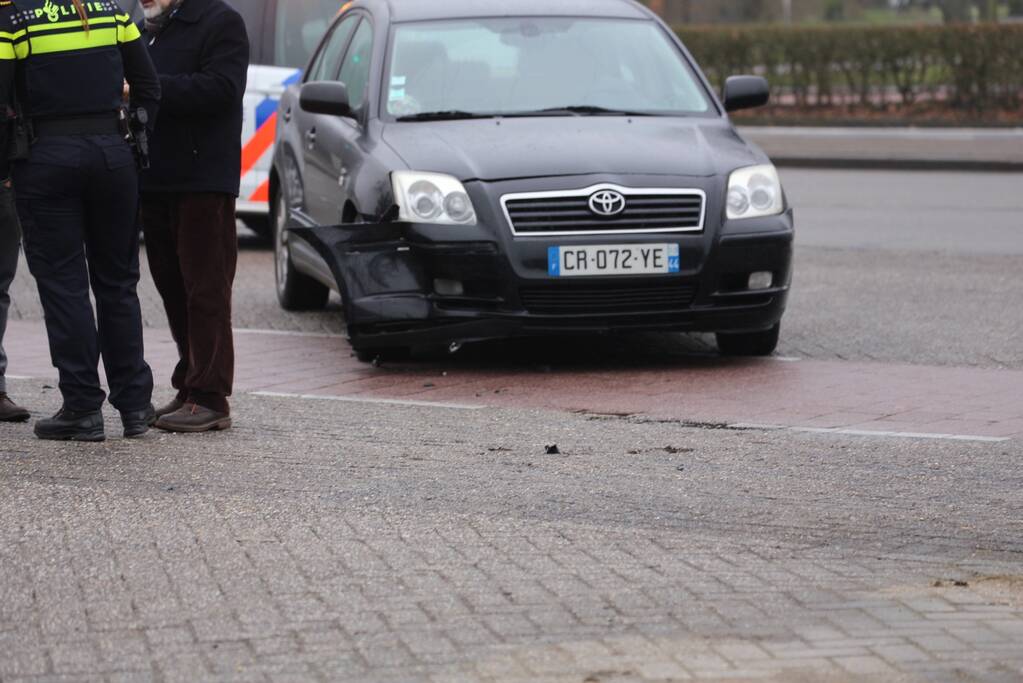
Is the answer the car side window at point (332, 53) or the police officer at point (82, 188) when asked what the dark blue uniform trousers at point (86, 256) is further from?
the car side window at point (332, 53)

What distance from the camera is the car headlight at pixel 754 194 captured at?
8.77m

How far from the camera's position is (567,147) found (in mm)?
8867

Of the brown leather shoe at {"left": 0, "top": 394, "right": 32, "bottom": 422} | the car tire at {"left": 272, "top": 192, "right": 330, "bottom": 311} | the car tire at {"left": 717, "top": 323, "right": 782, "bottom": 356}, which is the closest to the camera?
the brown leather shoe at {"left": 0, "top": 394, "right": 32, "bottom": 422}

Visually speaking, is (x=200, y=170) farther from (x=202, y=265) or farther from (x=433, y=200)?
(x=433, y=200)

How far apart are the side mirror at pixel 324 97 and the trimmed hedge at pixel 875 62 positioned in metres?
19.5

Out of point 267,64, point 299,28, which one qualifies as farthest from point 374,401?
point 299,28

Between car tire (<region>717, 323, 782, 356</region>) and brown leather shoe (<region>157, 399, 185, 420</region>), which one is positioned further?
car tire (<region>717, 323, 782, 356</region>)

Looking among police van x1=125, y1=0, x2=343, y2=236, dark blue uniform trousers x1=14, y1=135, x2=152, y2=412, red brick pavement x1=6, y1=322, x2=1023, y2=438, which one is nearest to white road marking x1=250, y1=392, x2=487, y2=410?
red brick pavement x1=6, y1=322, x2=1023, y2=438

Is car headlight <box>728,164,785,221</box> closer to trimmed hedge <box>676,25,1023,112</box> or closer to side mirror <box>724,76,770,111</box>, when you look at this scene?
side mirror <box>724,76,770,111</box>

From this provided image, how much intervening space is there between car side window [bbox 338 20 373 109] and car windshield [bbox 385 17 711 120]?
21cm

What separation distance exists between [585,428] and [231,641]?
2.99 metres

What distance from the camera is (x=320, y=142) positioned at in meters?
10.0

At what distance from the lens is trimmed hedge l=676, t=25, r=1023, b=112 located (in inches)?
1102

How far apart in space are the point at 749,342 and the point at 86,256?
3404 millimetres
